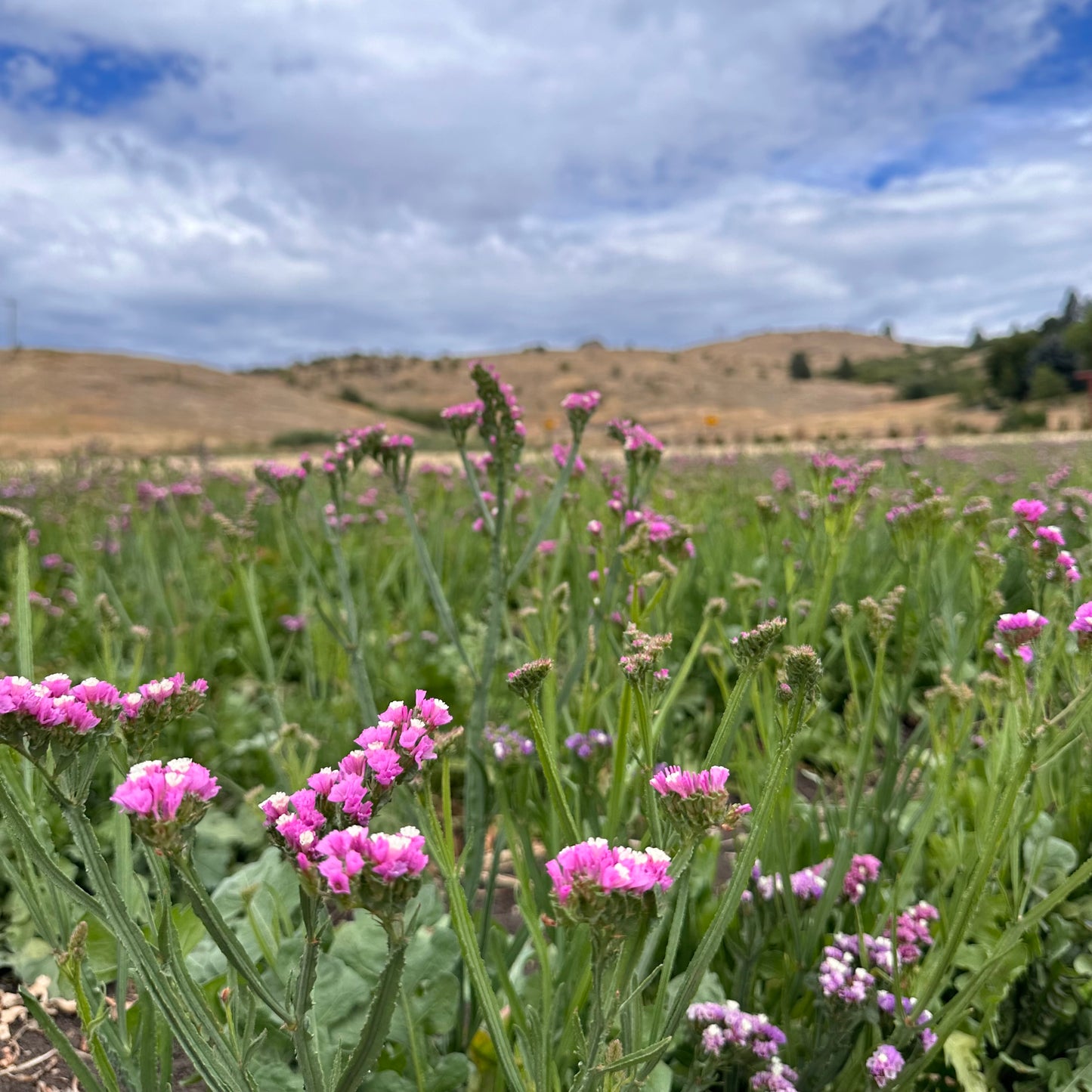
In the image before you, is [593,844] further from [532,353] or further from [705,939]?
[532,353]

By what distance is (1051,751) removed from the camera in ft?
4.32

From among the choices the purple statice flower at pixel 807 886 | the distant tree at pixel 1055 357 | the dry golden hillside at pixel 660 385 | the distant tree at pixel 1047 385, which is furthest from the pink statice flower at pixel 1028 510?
the distant tree at pixel 1055 357

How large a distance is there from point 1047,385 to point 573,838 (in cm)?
4197

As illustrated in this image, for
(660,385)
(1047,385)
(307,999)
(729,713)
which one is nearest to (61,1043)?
(307,999)

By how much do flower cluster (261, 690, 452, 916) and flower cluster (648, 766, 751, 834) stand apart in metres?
0.27

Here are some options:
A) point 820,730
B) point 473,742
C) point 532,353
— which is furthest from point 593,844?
point 532,353

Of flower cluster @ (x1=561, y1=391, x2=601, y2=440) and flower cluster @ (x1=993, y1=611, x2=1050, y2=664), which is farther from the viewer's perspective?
flower cluster @ (x1=561, y1=391, x2=601, y2=440)

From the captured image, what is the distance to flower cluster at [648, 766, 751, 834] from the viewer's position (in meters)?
0.90

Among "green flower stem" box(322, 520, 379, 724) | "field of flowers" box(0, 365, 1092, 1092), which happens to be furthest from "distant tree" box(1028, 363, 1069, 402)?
"green flower stem" box(322, 520, 379, 724)

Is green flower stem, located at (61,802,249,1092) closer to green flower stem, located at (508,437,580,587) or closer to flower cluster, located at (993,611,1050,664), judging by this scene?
green flower stem, located at (508,437,580,587)

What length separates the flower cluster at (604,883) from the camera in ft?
2.56

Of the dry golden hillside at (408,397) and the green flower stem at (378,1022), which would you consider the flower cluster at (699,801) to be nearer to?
the green flower stem at (378,1022)

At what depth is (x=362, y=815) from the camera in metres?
0.86

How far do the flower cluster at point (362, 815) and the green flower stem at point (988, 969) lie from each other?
34.8 inches
